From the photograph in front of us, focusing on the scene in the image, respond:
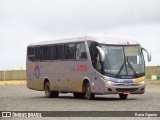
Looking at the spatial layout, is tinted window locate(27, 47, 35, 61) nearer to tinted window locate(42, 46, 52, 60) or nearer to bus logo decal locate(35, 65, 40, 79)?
bus logo decal locate(35, 65, 40, 79)

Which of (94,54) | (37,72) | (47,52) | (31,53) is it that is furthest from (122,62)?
(31,53)

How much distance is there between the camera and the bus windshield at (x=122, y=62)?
89.8ft

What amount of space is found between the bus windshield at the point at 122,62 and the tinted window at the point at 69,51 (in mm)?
2735

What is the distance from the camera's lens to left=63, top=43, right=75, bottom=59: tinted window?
2995 cm

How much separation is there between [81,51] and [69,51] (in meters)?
1.49

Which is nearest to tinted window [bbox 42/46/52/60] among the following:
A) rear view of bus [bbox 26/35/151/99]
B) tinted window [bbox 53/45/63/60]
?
tinted window [bbox 53/45/63/60]

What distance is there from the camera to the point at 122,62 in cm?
2762

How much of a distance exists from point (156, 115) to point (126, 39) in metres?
11.2

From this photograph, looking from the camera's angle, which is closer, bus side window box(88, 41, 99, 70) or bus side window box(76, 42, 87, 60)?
bus side window box(88, 41, 99, 70)

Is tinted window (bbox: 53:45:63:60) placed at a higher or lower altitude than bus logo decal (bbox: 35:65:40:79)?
higher

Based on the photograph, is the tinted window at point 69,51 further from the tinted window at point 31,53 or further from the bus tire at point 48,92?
the tinted window at point 31,53

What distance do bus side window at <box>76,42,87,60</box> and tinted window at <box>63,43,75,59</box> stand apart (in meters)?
0.50

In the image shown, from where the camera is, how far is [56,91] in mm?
33562

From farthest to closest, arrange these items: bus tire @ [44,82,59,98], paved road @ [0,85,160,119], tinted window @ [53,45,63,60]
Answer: bus tire @ [44,82,59,98] → tinted window @ [53,45,63,60] → paved road @ [0,85,160,119]
